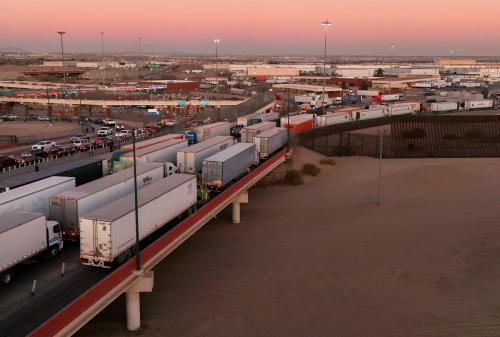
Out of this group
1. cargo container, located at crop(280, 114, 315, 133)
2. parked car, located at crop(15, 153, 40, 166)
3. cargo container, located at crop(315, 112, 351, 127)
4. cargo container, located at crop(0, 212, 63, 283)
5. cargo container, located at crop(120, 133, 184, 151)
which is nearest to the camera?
cargo container, located at crop(0, 212, 63, 283)

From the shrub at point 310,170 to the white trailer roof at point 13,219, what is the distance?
1184 inches

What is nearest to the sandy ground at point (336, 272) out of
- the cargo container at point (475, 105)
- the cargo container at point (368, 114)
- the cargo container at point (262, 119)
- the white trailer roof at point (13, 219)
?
the white trailer roof at point (13, 219)

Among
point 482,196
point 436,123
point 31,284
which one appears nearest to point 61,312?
point 31,284

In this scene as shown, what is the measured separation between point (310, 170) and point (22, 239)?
31357 mm

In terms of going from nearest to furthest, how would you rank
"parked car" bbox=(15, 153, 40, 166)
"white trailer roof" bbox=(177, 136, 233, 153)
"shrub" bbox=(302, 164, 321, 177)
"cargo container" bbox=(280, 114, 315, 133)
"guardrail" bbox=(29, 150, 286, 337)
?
"guardrail" bbox=(29, 150, 286, 337), "white trailer roof" bbox=(177, 136, 233, 153), "parked car" bbox=(15, 153, 40, 166), "shrub" bbox=(302, 164, 321, 177), "cargo container" bbox=(280, 114, 315, 133)

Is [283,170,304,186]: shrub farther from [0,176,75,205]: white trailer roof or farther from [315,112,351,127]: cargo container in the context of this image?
[0,176,75,205]: white trailer roof

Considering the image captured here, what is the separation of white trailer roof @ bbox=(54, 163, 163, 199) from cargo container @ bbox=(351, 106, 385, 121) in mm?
44954

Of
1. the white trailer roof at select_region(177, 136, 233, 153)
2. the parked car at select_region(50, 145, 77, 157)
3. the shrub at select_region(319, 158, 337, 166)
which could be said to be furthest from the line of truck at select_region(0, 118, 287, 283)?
the shrub at select_region(319, 158, 337, 166)

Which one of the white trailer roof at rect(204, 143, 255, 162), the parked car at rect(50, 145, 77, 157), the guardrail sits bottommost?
the guardrail

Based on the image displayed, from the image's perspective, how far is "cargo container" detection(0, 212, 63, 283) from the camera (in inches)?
605

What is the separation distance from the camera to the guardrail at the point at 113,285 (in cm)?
1279

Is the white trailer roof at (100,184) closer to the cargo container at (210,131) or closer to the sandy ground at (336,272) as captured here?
the sandy ground at (336,272)

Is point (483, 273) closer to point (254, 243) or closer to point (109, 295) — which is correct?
point (254, 243)

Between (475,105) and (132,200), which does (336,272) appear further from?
(475,105)
